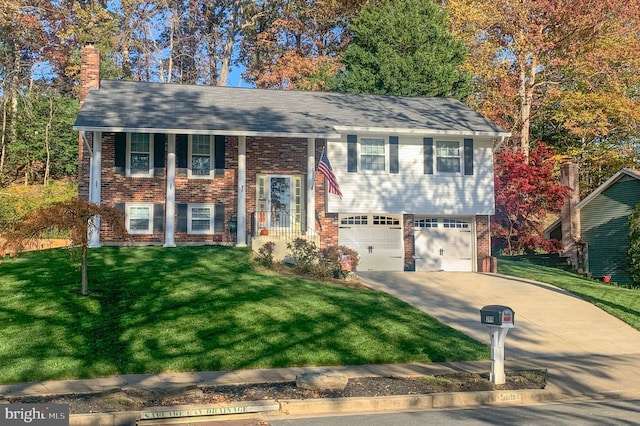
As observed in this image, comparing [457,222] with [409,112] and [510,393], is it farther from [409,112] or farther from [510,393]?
[510,393]

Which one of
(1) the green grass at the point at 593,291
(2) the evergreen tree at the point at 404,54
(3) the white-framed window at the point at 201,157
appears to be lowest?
(1) the green grass at the point at 593,291

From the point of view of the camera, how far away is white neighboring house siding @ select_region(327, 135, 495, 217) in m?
22.6

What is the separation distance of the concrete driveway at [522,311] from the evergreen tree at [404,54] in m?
15.1

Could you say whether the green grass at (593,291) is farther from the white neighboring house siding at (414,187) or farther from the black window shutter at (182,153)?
the black window shutter at (182,153)

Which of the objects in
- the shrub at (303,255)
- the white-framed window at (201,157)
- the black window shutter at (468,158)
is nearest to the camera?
the shrub at (303,255)

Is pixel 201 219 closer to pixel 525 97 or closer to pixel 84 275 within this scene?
pixel 84 275

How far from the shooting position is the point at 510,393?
9195 mm

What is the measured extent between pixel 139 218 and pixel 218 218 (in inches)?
105

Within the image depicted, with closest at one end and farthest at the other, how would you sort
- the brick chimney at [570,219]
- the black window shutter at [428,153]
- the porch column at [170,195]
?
the porch column at [170,195] → the black window shutter at [428,153] → the brick chimney at [570,219]

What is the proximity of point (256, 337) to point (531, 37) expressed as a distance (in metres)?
28.8

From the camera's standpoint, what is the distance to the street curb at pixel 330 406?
7.55 metres

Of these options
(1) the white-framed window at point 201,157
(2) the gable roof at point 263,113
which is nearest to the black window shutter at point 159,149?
(2) the gable roof at point 263,113

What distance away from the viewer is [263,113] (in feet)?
76.2

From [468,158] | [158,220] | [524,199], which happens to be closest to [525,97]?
[524,199]
